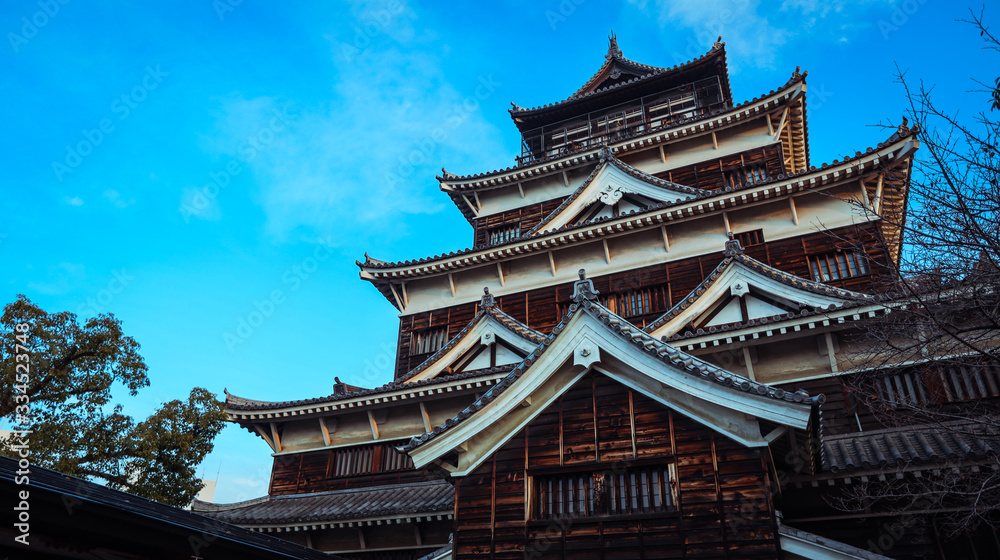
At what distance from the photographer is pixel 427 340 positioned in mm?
21109

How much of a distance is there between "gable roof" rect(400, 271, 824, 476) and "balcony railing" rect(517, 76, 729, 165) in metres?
14.7

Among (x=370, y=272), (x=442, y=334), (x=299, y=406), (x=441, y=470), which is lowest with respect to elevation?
(x=441, y=470)

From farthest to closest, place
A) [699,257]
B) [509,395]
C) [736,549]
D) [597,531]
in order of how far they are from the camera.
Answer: [699,257] → [509,395] → [597,531] → [736,549]

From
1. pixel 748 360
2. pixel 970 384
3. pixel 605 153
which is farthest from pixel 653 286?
pixel 970 384

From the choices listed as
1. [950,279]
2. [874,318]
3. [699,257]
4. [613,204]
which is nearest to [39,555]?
[950,279]

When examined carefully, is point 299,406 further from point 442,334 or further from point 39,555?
point 39,555

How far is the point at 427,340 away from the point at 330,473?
18.7 feet

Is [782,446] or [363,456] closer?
[782,446]

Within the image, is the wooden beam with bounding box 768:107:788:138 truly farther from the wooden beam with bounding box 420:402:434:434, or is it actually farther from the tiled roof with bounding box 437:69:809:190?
the wooden beam with bounding box 420:402:434:434

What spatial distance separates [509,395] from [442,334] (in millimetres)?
11230

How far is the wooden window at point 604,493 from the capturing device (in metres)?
8.99

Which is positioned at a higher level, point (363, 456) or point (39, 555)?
point (363, 456)

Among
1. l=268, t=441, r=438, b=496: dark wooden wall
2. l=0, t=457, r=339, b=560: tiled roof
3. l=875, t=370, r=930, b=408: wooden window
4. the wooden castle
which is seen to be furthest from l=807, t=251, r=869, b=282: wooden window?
l=0, t=457, r=339, b=560: tiled roof

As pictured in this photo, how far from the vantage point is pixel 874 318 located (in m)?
11.9
